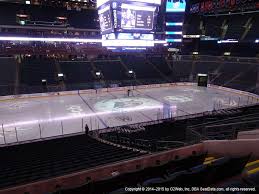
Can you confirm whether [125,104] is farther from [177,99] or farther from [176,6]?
[176,6]

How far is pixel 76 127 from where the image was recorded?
42.9 ft

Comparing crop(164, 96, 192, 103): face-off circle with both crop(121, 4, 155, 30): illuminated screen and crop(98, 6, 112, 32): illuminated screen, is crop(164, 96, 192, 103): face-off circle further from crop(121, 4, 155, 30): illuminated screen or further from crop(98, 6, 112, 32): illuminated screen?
crop(98, 6, 112, 32): illuminated screen

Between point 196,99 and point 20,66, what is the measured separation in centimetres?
2154

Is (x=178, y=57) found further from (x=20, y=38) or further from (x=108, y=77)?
(x=20, y=38)

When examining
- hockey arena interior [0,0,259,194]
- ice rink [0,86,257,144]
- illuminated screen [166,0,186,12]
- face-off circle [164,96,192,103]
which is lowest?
ice rink [0,86,257,144]

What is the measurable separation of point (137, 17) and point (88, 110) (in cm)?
826

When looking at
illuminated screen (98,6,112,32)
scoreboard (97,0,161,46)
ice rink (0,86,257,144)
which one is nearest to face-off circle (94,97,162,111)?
ice rink (0,86,257,144)

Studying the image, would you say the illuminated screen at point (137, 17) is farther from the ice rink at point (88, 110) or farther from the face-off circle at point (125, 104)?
the face-off circle at point (125, 104)

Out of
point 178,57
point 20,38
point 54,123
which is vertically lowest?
point 54,123

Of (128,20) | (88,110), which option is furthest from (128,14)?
(88,110)

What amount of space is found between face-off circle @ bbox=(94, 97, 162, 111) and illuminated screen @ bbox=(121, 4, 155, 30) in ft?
23.4

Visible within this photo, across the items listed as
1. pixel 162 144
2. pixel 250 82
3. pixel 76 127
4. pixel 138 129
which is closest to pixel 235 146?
pixel 162 144

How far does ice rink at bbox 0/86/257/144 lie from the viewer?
1300cm

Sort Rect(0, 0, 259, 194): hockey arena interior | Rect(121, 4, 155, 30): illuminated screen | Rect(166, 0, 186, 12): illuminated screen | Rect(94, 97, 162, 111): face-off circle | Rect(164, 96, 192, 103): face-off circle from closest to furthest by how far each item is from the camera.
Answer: Rect(0, 0, 259, 194): hockey arena interior
Rect(121, 4, 155, 30): illuminated screen
Rect(94, 97, 162, 111): face-off circle
Rect(164, 96, 192, 103): face-off circle
Rect(166, 0, 186, 12): illuminated screen
